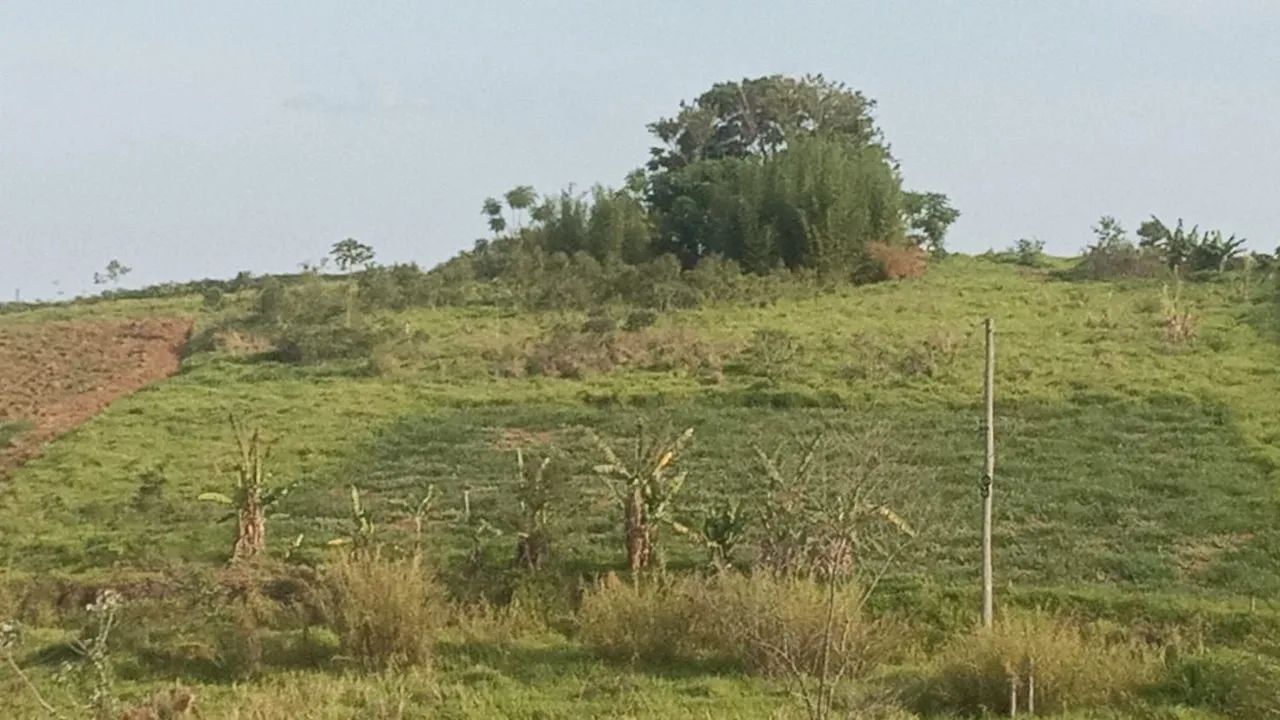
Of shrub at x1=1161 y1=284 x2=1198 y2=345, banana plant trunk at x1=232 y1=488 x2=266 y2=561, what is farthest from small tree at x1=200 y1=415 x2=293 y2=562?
shrub at x1=1161 y1=284 x2=1198 y2=345

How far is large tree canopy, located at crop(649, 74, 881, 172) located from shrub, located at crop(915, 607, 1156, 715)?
35306mm

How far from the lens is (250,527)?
12508 mm

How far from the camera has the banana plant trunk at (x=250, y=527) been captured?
1242 cm

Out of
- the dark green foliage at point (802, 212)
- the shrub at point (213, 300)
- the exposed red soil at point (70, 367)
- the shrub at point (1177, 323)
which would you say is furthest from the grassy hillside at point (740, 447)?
the shrub at point (213, 300)

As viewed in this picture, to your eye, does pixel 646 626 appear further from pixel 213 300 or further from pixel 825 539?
pixel 213 300

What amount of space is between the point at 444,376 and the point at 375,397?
150 centimetres

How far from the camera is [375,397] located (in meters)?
20.4

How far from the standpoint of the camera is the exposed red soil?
2020cm

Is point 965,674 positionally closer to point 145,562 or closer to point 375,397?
point 145,562

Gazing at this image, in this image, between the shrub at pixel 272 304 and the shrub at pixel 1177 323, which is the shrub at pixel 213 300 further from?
the shrub at pixel 1177 323

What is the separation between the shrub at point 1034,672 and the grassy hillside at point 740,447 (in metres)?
1.09

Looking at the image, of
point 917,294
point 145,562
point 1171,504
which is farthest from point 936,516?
point 917,294

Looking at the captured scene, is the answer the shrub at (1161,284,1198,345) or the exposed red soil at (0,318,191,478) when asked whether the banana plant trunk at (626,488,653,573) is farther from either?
the shrub at (1161,284,1198,345)

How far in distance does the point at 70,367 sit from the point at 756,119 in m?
24.2
